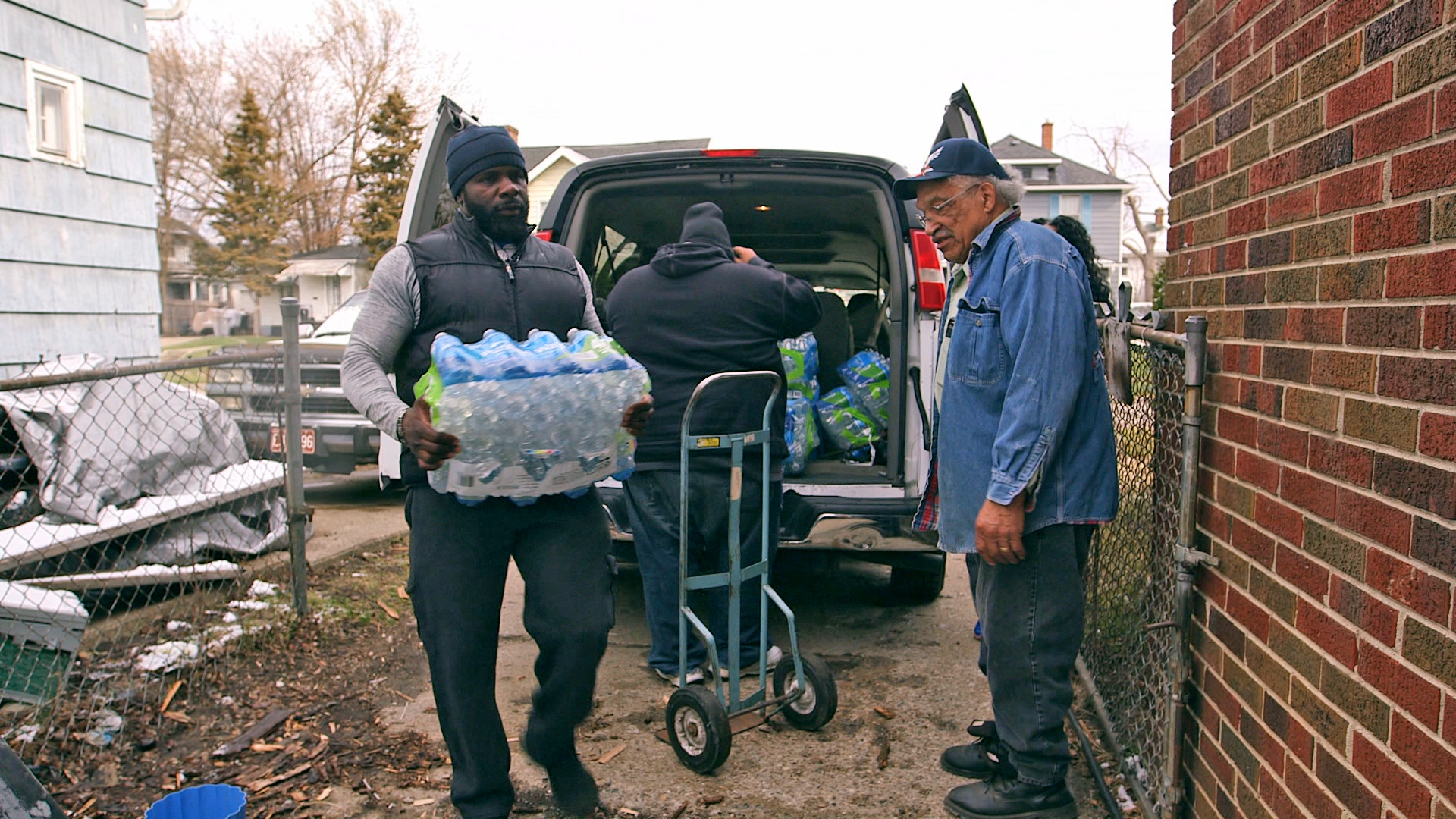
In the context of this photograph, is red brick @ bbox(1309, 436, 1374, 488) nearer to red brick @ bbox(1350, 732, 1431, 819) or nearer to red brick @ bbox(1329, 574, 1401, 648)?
red brick @ bbox(1329, 574, 1401, 648)

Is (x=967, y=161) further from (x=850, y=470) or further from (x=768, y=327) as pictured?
(x=850, y=470)

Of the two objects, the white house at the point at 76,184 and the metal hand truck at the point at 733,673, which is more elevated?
the white house at the point at 76,184

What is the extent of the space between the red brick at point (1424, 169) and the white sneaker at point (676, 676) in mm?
2823

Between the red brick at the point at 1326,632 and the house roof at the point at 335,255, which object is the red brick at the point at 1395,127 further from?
the house roof at the point at 335,255

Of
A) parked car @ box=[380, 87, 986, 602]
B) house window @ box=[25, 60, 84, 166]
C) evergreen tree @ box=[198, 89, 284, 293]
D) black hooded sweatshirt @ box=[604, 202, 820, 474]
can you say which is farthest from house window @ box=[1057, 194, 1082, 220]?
black hooded sweatshirt @ box=[604, 202, 820, 474]

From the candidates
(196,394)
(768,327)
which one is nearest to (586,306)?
(768,327)

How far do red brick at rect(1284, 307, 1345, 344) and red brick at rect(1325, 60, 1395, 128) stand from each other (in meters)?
0.35

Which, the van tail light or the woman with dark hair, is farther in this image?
the woman with dark hair

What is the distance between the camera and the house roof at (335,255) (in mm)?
37188

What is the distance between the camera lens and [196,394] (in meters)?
5.61

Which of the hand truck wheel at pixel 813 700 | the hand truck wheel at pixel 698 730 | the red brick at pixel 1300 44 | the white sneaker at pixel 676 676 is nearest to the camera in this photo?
the red brick at pixel 1300 44

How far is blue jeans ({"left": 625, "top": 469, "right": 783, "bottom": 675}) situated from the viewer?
12.6 ft

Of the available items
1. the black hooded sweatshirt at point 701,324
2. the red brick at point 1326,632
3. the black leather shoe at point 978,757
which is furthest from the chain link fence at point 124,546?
the red brick at point 1326,632

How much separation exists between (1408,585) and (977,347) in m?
1.36
